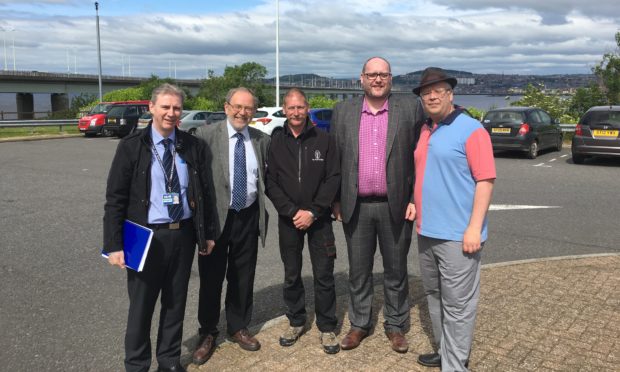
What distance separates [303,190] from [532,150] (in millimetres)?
13557

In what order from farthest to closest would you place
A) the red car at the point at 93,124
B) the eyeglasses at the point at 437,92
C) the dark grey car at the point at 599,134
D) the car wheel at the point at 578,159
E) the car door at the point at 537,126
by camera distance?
the red car at the point at 93,124 → the car door at the point at 537,126 → the car wheel at the point at 578,159 → the dark grey car at the point at 599,134 → the eyeglasses at the point at 437,92

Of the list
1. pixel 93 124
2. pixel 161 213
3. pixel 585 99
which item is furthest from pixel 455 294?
pixel 93 124

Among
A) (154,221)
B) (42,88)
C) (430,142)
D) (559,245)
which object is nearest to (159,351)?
(154,221)

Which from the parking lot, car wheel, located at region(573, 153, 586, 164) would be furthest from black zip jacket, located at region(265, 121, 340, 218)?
car wheel, located at region(573, 153, 586, 164)

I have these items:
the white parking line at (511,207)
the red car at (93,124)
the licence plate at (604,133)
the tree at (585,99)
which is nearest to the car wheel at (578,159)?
the licence plate at (604,133)

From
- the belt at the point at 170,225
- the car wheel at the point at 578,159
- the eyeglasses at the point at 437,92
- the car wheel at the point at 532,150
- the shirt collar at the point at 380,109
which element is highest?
the eyeglasses at the point at 437,92

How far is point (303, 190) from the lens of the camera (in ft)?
12.3

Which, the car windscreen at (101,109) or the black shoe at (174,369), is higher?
the car windscreen at (101,109)

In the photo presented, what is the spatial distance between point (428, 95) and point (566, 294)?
2.60 meters

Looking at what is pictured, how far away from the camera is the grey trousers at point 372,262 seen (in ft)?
12.5

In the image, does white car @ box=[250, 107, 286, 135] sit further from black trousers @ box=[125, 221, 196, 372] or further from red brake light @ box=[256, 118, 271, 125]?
black trousers @ box=[125, 221, 196, 372]

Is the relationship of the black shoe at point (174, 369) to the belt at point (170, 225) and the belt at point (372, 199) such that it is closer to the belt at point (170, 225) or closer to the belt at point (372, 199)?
Result: the belt at point (170, 225)

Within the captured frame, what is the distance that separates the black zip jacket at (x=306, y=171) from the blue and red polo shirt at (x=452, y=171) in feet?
2.25

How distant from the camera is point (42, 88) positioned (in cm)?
5466
